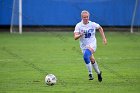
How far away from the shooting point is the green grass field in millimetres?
15391

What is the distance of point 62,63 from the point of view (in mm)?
21547

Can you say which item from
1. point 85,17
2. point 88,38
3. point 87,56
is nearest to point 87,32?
point 88,38

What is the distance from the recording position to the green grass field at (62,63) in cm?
1539

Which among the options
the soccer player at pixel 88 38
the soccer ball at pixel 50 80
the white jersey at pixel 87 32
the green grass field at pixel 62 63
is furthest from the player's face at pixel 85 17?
the soccer ball at pixel 50 80

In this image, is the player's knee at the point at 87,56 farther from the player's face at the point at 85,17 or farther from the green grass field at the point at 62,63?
the player's face at the point at 85,17

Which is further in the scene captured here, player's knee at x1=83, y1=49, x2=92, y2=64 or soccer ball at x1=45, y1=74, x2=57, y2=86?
player's knee at x1=83, y1=49, x2=92, y2=64

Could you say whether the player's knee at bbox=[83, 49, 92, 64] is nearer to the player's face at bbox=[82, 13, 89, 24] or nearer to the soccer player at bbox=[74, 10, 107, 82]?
the soccer player at bbox=[74, 10, 107, 82]

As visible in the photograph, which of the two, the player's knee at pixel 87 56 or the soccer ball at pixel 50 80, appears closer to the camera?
the soccer ball at pixel 50 80

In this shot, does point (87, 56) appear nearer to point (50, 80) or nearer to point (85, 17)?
point (85, 17)

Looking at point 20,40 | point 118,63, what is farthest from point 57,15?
point 118,63

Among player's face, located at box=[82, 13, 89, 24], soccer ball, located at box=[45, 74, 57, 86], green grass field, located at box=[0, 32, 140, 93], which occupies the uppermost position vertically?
player's face, located at box=[82, 13, 89, 24]

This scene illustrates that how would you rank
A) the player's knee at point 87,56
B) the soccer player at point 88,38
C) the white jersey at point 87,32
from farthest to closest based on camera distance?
the white jersey at point 87,32 → the soccer player at point 88,38 → the player's knee at point 87,56

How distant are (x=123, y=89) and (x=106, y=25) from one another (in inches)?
844

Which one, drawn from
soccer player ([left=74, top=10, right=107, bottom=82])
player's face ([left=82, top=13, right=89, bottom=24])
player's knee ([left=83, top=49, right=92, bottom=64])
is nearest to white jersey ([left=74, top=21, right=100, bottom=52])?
soccer player ([left=74, top=10, right=107, bottom=82])
